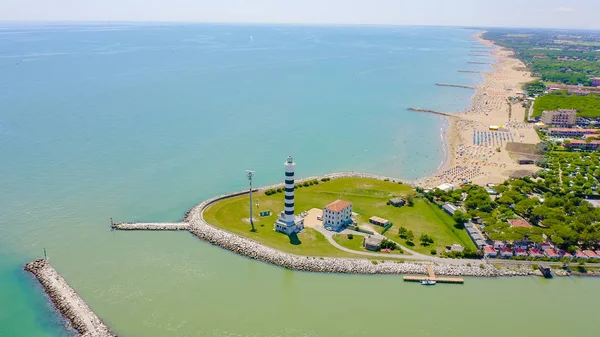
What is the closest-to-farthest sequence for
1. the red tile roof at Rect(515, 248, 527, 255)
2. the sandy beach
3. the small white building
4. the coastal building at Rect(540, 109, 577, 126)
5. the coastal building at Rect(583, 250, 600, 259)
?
the coastal building at Rect(583, 250, 600, 259), the red tile roof at Rect(515, 248, 527, 255), the small white building, the sandy beach, the coastal building at Rect(540, 109, 577, 126)

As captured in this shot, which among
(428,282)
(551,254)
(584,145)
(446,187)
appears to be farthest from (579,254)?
(584,145)

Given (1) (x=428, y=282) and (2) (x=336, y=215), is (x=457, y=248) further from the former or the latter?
(2) (x=336, y=215)

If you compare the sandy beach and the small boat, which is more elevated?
the sandy beach

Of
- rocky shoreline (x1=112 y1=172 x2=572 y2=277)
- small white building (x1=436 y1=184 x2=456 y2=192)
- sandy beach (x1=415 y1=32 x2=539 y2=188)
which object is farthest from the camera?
sandy beach (x1=415 y1=32 x2=539 y2=188)

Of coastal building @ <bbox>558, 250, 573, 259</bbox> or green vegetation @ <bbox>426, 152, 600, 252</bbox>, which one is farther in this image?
Result: green vegetation @ <bbox>426, 152, 600, 252</bbox>

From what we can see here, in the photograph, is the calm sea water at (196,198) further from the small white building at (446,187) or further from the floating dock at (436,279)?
the small white building at (446,187)

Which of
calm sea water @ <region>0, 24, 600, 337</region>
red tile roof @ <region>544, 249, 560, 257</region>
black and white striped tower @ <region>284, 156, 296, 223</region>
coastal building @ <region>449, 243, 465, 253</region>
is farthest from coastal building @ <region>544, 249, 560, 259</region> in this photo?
black and white striped tower @ <region>284, 156, 296, 223</region>

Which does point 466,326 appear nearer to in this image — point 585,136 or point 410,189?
point 410,189

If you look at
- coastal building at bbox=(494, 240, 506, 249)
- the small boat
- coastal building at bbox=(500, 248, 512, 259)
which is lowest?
the small boat

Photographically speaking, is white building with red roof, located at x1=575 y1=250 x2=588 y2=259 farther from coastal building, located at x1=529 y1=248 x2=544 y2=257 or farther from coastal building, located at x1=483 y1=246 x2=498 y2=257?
coastal building, located at x1=483 y1=246 x2=498 y2=257
